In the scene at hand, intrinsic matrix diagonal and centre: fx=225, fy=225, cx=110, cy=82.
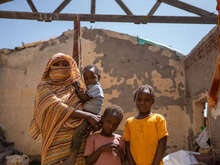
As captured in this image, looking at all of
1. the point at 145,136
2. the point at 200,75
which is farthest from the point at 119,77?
the point at 145,136

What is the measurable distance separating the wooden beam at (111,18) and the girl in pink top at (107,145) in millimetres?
2938

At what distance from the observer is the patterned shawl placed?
1.90 m

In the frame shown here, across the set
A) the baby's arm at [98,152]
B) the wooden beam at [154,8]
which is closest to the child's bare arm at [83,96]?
the baby's arm at [98,152]

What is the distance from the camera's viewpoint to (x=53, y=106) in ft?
6.28

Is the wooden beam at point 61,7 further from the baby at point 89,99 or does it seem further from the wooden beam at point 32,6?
the baby at point 89,99

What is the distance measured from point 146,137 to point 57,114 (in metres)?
0.77

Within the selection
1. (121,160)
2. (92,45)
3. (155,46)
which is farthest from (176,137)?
(121,160)

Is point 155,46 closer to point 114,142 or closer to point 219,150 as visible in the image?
point 219,150

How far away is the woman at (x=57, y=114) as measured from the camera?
74.1 inches

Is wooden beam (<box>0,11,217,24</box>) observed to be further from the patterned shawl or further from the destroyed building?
the patterned shawl

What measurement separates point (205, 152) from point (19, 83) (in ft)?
19.9

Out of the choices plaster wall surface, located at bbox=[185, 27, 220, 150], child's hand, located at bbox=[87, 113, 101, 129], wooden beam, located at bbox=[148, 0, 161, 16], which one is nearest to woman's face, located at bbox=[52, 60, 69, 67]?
child's hand, located at bbox=[87, 113, 101, 129]

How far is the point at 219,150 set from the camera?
4418 mm

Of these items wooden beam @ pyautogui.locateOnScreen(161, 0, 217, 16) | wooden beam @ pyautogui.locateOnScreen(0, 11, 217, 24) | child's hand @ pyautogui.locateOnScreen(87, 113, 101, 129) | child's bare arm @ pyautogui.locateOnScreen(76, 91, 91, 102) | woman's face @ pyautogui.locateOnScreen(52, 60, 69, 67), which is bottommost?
child's hand @ pyautogui.locateOnScreen(87, 113, 101, 129)
